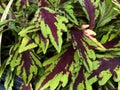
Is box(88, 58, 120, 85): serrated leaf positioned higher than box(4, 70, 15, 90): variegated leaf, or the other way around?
box(4, 70, 15, 90): variegated leaf

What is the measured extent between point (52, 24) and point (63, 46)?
0.10 metres

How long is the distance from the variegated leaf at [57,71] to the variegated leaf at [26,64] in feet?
0.10

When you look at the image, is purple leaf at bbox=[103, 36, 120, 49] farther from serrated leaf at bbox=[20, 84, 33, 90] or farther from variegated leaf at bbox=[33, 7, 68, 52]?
serrated leaf at bbox=[20, 84, 33, 90]

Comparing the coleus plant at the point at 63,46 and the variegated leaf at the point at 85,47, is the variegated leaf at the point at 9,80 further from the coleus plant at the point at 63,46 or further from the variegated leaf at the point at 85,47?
the variegated leaf at the point at 85,47

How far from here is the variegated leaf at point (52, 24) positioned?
82 cm

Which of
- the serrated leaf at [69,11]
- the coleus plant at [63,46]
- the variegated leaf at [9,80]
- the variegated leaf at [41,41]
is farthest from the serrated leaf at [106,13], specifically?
the variegated leaf at [9,80]

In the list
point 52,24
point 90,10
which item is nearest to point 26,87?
point 52,24

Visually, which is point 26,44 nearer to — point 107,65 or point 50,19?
point 50,19

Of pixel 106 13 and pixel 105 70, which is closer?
pixel 105 70

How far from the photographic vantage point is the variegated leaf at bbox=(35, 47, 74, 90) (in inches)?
33.8

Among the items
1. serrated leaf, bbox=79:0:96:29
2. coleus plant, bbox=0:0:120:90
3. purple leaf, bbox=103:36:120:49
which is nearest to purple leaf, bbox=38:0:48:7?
coleus plant, bbox=0:0:120:90

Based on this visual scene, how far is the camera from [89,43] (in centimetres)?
86

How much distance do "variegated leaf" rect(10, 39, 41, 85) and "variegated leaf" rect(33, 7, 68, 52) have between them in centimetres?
11

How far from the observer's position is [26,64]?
2.93 ft
